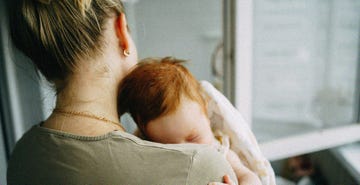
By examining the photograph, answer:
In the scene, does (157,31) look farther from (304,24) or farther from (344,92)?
(344,92)

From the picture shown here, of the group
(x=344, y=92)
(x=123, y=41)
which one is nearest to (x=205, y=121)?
(x=123, y=41)

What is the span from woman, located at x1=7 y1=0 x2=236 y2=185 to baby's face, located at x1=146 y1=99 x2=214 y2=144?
7.1 inches

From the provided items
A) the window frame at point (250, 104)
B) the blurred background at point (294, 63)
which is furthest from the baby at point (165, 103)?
the blurred background at point (294, 63)

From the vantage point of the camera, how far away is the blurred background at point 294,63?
1.61 m

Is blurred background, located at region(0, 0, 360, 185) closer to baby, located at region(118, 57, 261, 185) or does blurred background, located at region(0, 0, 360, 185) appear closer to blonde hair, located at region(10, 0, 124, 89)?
baby, located at region(118, 57, 261, 185)

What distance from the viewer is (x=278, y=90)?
1894mm

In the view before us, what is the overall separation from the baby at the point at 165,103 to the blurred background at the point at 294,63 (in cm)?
62

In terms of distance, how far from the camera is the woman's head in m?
0.59

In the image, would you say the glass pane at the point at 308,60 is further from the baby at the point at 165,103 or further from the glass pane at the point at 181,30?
the baby at the point at 165,103

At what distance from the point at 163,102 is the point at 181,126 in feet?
0.28

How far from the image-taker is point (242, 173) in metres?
0.87

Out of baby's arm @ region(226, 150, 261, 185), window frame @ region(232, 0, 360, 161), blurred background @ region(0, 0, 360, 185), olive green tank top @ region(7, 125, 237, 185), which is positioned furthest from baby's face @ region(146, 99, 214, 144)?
blurred background @ region(0, 0, 360, 185)

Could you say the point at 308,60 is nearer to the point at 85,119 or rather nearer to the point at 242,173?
the point at 242,173

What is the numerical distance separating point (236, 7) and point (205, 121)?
1.53 ft
